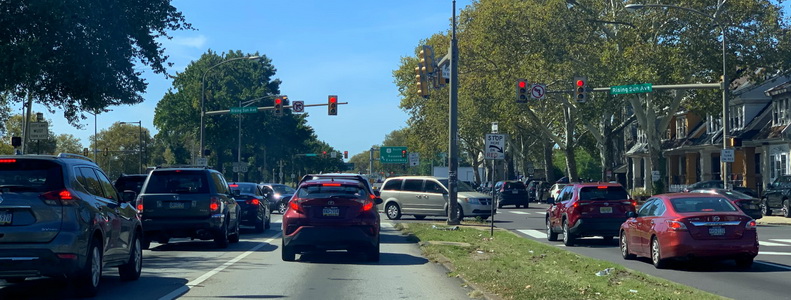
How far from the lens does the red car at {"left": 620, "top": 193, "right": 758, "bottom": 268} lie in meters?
15.6

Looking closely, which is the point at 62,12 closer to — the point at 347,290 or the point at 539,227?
the point at 347,290

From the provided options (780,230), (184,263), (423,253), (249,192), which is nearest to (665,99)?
(780,230)

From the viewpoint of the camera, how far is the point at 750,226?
15.7m

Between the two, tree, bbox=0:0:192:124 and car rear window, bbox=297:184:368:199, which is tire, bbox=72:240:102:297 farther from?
tree, bbox=0:0:192:124

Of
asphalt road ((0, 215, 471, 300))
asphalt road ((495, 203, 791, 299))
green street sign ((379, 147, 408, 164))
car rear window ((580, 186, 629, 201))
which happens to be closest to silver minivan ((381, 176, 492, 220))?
asphalt road ((495, 203, 791, 299))

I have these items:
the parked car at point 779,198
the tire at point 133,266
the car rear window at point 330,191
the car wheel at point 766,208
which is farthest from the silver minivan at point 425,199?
the tire at point 133,266

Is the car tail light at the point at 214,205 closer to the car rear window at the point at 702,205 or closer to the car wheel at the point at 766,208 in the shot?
the car rear window at the point at 702,205

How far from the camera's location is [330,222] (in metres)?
16.6

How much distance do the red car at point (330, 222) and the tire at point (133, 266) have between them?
3613 mm

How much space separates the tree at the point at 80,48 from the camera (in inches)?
929

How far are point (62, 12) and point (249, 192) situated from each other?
25.1 feet

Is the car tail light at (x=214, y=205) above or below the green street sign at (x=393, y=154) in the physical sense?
below

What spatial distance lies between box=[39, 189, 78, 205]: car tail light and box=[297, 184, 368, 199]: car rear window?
6.45 m

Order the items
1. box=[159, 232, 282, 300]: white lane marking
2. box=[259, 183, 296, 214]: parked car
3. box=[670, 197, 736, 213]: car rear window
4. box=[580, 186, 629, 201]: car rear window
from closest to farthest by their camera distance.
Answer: box=[159, 232, 282, 300]: white lane marking, box=[670, 197, 736, 213]: car rear window, box=[580, 186, 629, 201]: car rear window, box=[259, 183, 296, 214]: parked car
